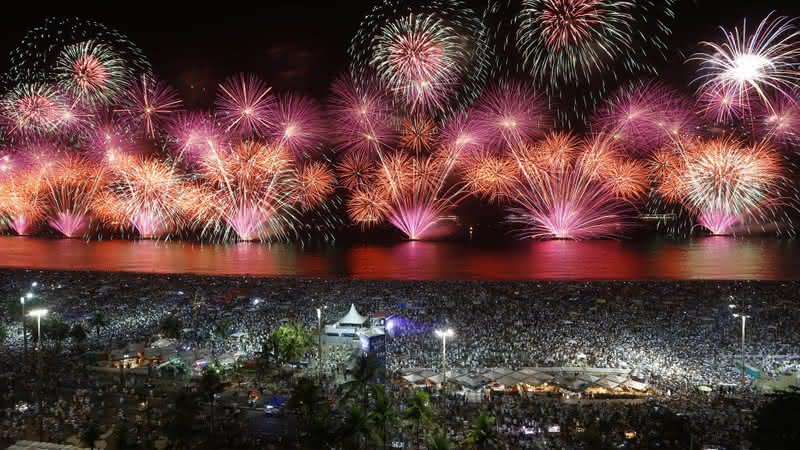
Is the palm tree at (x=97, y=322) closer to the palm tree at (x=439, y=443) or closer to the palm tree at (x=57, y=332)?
the palm tree at (x=57, y=332)

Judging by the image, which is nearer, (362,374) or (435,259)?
(362,374)

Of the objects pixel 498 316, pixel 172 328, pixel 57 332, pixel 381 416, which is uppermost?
pixel 498 316

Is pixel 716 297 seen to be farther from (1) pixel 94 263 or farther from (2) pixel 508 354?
(1) pixel 94 263

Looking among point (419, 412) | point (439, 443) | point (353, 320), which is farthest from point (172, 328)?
point (439, 443)

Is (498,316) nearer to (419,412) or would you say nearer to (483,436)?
(419,412)

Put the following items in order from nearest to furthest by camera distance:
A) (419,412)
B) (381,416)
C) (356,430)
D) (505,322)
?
(356,430)
(381,416)
(419,412)
(505,322)

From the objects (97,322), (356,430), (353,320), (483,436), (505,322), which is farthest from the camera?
(97,322)

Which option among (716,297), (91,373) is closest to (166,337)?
(91,373)
